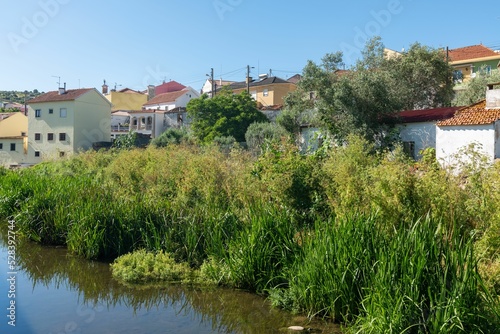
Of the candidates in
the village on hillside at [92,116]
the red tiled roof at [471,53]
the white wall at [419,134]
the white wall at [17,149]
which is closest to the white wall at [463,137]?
the white wall at [419,134]

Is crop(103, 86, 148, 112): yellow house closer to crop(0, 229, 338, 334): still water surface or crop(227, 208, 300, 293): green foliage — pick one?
crop(0, 229, 338, 334): still water surface

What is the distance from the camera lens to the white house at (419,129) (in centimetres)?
2411

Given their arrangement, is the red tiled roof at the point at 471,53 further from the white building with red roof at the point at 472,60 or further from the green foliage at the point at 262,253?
the green foliage at the point at 262,253

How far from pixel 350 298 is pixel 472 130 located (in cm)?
1611

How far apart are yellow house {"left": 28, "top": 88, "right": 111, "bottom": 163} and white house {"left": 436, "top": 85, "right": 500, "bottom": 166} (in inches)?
1486

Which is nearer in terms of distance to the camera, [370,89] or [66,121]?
[370,89]

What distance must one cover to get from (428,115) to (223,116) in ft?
64.6

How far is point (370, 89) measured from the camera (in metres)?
24.9

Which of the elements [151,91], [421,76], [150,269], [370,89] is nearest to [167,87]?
[151,91]

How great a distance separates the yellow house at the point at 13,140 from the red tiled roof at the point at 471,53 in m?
47.3

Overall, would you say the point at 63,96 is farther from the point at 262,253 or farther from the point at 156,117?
the point at 262,253

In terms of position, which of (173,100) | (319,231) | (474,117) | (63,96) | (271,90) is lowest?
(319,231)

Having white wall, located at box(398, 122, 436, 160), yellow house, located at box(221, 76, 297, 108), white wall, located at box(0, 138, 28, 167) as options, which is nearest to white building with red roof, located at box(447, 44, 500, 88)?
yellow house, located at box(221, 76, 297, 108)

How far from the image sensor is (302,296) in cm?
834
